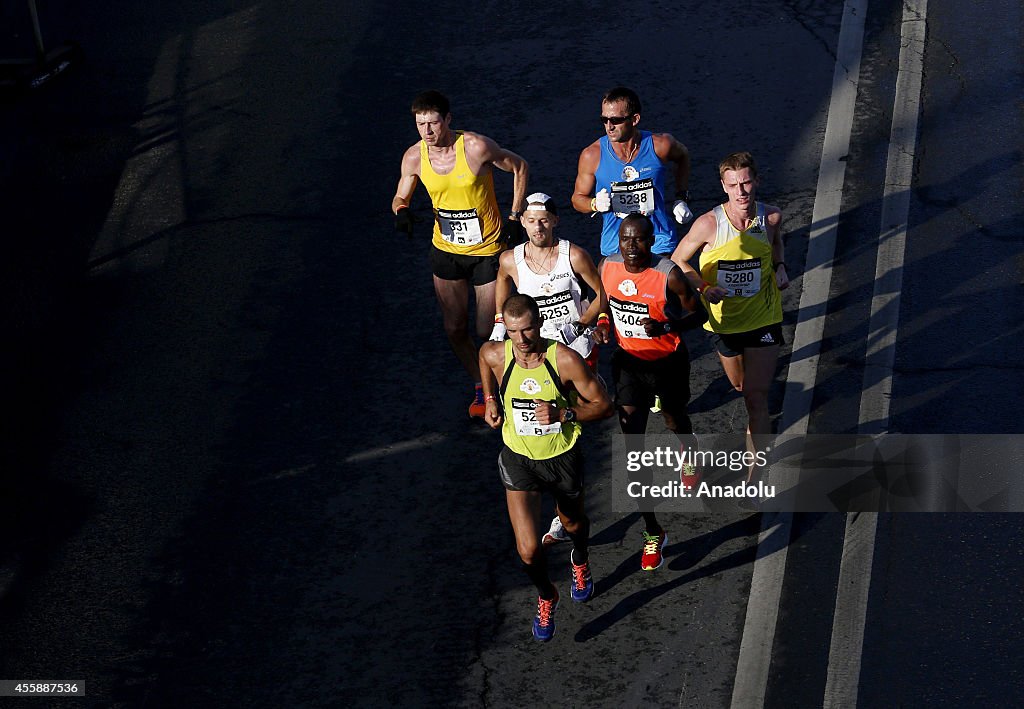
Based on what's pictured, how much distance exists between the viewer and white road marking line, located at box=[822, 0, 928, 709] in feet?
23.5

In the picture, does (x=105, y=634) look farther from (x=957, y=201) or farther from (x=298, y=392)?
(x=957, y=201)

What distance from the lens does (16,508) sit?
28.3 feet

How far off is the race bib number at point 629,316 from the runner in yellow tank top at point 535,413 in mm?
770

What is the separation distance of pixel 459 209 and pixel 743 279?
2.03 meters

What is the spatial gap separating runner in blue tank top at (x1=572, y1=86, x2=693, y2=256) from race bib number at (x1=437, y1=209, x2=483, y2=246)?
2.36ft

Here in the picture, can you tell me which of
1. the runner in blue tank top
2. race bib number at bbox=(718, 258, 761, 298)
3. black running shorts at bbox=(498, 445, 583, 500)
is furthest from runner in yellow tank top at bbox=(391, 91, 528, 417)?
black running shorts at bbox=(498, 445, 583, 500)

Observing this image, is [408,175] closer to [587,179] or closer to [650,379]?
[587,179]

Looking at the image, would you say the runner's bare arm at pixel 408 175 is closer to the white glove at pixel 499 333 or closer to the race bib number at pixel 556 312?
the race bib number at pixel 556 312

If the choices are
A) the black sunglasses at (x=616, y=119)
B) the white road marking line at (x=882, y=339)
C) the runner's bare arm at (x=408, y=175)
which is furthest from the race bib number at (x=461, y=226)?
the white road marking line at (x=882, y=339)

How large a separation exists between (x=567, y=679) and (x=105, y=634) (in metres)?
2.67

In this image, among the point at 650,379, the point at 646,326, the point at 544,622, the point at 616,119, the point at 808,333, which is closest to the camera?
the point at 544,622

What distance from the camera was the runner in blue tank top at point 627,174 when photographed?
344 inches

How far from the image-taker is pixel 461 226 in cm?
891

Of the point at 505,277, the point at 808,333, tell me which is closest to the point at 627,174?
the point at 505,277
